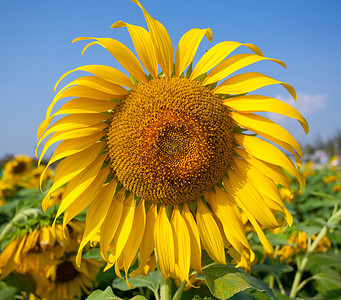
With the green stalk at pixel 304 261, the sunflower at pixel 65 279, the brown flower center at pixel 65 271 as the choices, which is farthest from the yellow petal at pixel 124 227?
the green stalk at pixel 304 261

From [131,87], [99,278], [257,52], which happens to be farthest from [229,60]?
[99,278]

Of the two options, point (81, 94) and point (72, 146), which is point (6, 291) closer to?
point (72, 146)

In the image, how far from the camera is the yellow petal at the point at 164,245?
171 centimetres

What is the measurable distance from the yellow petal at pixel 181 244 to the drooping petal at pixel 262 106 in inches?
24.1

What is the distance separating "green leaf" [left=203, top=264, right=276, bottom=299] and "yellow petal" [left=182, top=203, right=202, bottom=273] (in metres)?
0.07

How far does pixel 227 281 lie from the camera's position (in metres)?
1.63

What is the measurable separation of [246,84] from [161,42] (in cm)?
47

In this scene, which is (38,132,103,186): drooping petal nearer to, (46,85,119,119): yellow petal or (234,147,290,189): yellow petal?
(46,85,119,119): yellow petal

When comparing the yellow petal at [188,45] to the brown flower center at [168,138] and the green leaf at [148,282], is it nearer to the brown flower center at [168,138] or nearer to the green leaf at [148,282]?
the brown flower center at [168,138]

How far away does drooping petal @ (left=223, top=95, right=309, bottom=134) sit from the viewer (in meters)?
1.69

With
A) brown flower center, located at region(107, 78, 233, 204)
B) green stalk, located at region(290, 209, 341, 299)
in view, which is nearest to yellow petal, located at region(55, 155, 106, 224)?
brown flower center, located at region(107, 78, 233, 204)

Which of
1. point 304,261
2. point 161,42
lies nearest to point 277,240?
point 304,261

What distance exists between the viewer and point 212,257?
1.75 m

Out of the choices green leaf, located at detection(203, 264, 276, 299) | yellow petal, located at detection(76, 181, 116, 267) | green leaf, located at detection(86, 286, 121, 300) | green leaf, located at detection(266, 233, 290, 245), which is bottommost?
green leaf, located at detection(86, 286, 121, 300)
